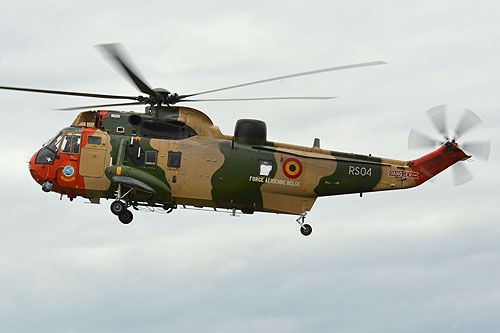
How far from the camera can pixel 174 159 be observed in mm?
23250

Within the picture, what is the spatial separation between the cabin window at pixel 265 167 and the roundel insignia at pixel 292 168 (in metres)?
0.50

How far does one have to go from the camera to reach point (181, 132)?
77.2ft

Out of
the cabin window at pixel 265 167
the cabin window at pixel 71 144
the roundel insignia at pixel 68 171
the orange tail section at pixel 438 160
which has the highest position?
the orange tail section at pixel 438 160

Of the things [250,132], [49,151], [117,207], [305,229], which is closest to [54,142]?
[49,151]

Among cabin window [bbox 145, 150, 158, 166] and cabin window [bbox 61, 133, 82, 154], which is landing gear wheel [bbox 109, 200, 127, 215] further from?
cabin window [bbox 61, 133, 82, 154]

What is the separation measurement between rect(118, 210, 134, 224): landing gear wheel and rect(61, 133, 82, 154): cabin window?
2609mm

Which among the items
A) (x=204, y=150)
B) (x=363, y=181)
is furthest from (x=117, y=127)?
(x=363, y=181)

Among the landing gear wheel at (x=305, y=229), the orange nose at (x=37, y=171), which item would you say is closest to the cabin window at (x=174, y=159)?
the orange nose at (x=37, y=171)

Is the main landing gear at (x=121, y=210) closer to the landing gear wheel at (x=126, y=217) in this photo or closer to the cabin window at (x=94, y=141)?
the landing gear wheel at (x=126, y=217)

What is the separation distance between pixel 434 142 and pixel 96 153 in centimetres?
1189

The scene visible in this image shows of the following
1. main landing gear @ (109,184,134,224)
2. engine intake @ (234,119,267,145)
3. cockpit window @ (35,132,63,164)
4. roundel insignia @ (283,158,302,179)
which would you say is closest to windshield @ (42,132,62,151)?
cockpit window @ (35,132,63,164)

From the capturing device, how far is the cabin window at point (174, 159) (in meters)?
23.2

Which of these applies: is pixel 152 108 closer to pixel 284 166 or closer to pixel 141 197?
pixel 141 197

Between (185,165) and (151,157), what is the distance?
118 cm
